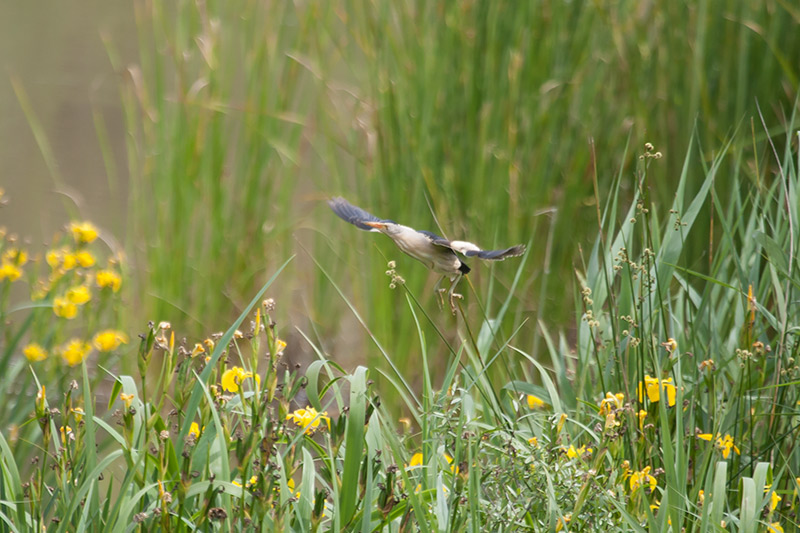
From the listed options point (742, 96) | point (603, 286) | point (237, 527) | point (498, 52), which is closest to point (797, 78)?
point (742, 96)

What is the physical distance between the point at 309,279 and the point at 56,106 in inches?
82.1

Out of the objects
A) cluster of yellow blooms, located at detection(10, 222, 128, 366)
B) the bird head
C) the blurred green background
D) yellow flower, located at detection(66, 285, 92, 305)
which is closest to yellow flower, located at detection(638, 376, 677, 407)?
the bird head

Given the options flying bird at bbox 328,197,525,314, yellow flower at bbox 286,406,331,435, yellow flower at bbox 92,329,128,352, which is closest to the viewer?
flying bird at bbox 328,197,525,314

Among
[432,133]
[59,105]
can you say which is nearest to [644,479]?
[432,133]

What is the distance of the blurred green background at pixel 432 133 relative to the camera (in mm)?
2490

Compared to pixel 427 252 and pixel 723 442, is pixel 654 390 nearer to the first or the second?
pixel 723 442

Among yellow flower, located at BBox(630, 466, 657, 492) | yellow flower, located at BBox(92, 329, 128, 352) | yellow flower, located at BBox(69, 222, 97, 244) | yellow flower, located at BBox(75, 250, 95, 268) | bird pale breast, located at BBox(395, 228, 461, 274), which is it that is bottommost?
yellow flower, located at BBox(92, 329, 128, 352)

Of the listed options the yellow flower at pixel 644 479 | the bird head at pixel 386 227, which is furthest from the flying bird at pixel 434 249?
the yellow flower at pixel 644 479

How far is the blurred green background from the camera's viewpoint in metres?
2.49

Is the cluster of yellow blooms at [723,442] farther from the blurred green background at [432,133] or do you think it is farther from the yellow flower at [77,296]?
the yellow flower at [77,296]

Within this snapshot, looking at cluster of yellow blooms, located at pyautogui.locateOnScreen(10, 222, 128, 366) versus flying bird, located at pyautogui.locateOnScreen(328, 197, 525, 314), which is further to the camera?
cluster of yellow blooms, located at pyautogui.locateOnScreen(10, 222, 128, 366)

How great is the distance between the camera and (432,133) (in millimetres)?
2537

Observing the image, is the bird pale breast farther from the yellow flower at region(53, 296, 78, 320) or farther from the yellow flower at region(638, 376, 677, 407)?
the yellow flower at region(53, 296, 78, 320)

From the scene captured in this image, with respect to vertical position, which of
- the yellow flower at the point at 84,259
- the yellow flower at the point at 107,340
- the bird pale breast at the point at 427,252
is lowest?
the yellow flower at the point at 107,340
